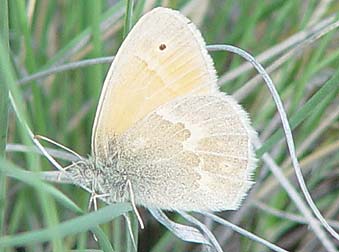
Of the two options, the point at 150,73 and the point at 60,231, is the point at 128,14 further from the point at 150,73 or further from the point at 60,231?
the point at 60,231

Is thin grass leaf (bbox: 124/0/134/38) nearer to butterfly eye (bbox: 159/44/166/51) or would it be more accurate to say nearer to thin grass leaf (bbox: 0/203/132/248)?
butterfly eye (bbox: 159/44/166/51)

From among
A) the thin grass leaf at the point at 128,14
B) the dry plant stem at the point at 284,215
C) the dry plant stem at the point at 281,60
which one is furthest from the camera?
the dry plant stem at the point at 284,215

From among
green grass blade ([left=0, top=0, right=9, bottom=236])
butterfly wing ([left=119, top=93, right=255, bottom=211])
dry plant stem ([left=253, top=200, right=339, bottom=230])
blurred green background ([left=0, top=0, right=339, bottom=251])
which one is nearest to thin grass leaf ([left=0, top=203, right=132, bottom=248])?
green grass blade ([left=0, top=0, right=9, bottom=236])

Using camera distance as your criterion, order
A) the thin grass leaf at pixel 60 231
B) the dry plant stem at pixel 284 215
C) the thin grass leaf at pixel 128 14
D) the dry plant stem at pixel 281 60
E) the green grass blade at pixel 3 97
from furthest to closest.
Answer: the dry plant stem at pixel 284 215 → the dry plant stem at pixel 281 60 → the thin grass leaf at pixel 128 14 → the green grass blade at pixel 3 97 → the thin grass leaf at pixel 60 231

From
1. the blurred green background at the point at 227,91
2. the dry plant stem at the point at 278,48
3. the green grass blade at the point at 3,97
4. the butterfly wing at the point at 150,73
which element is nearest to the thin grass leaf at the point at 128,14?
the butterfly wing at the point at 150,73

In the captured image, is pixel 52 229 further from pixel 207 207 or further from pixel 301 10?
pixel 301 10

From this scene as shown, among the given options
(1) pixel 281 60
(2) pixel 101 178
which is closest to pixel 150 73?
(2) pixel 101 178

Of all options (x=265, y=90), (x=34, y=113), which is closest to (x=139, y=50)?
(x=34, y=113)

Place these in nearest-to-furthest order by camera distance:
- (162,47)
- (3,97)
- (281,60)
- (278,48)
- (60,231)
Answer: (60,231), (3,97), (162,47), (281,60), (278,48)

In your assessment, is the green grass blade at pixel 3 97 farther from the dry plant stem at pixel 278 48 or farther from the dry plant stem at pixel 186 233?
the dry plant stem at pixel 278 48
